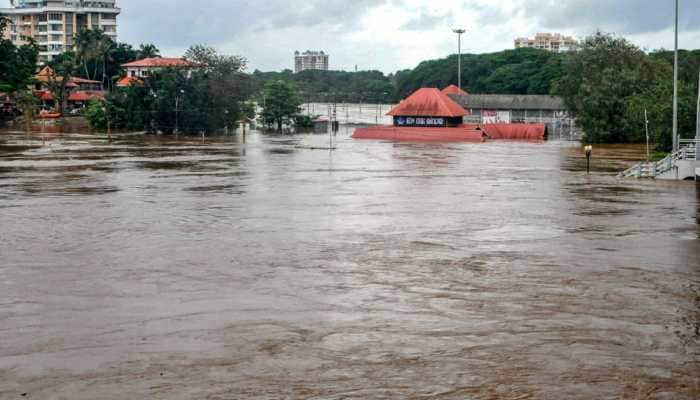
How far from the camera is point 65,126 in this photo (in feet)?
291

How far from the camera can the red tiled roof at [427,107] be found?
7700cm

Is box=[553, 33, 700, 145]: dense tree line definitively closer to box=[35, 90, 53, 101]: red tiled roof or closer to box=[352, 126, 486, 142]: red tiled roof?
box=[352, 126, 486, 142]: red tiled roof

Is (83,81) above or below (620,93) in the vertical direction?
above

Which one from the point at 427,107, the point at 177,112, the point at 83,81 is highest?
the point at 83,81

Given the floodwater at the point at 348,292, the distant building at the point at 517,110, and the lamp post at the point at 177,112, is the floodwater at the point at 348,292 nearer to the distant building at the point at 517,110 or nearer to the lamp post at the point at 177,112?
the lamp post at the point at 177,112

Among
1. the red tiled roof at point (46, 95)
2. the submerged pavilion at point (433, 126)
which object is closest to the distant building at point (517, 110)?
the submerged pavilion at point (433, 126)

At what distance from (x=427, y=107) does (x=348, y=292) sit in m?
62.5

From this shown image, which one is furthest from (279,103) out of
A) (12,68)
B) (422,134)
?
(12,68)

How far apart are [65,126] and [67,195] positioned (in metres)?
60.7

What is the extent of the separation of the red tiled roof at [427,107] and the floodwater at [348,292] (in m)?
43.3

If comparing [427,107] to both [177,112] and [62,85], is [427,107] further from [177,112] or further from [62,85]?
[62,85]

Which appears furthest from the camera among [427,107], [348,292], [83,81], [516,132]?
[83,81]

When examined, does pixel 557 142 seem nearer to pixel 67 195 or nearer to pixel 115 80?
pixel 67 195

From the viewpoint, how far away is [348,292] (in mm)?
16281
